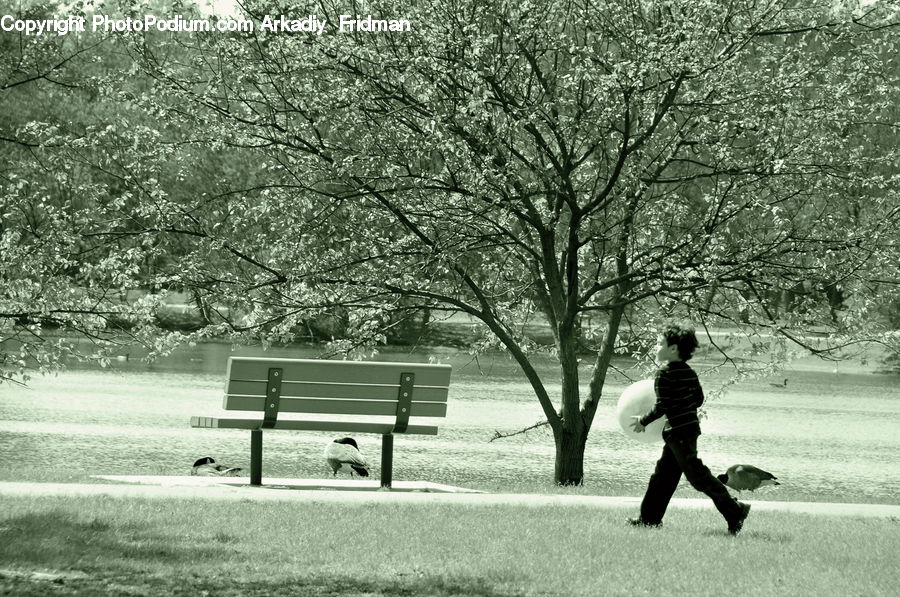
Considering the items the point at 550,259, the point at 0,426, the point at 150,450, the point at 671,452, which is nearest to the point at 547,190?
the point at 550,259

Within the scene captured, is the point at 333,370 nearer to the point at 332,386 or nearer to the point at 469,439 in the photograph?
the point at 332,386

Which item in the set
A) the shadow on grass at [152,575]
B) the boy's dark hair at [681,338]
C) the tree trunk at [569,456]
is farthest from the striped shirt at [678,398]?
the tree trunk at [569,456]

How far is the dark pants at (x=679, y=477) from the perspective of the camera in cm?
738

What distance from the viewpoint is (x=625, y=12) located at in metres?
11.4

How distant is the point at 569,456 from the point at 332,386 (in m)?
3.43

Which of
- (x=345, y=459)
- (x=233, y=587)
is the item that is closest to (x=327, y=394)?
(x=345, y=459)

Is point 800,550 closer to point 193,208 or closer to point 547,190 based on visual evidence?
point 547,190

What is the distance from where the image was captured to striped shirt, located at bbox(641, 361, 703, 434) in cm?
753

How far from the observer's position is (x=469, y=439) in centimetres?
1889

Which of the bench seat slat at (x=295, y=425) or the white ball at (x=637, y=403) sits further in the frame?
the bench seat slat at (x=295, y=425)

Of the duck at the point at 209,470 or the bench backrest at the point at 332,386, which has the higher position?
the bench backrest at the point at 332,386

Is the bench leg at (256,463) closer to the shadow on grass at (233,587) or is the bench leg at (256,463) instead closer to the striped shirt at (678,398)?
the striped shirt at (678,398)

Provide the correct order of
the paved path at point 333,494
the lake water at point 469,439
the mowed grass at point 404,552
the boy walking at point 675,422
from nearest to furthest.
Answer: the mowed grass at point 404,552 → the boy walking at point 675,422 → the paved path at point 333,494 → the lake water at point 469,439

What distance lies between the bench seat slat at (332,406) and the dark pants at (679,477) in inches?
118
